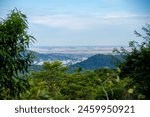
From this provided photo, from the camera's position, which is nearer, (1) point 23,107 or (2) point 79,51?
(1) point 23,107

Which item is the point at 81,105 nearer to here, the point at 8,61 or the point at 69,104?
the point at 69,104

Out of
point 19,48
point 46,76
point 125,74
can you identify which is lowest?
point 46,76

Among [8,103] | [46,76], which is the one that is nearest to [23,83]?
[8,103]
